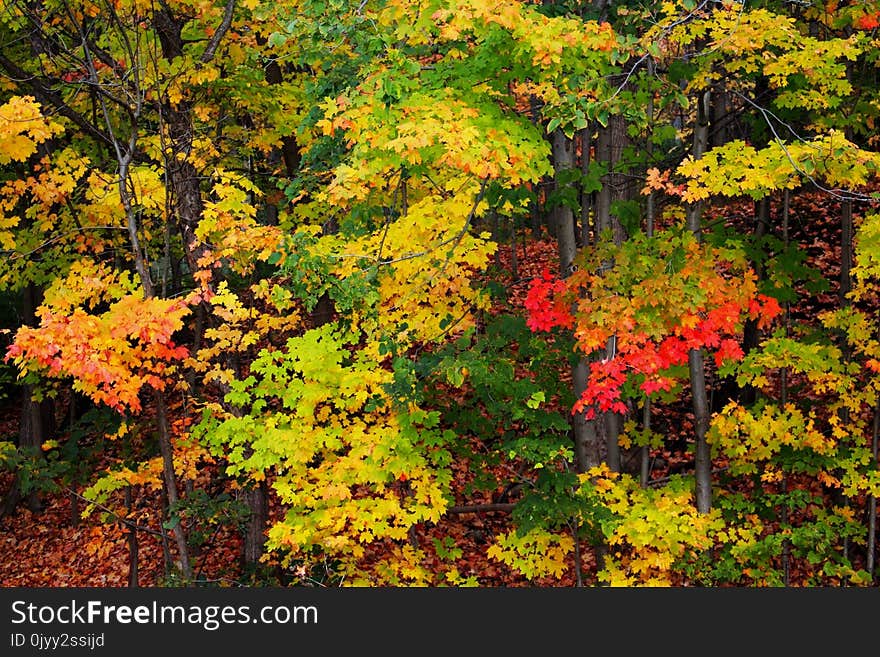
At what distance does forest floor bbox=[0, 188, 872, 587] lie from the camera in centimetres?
1170

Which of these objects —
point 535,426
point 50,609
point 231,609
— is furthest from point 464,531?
point 50,609

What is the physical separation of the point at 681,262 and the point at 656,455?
4990 millimetres

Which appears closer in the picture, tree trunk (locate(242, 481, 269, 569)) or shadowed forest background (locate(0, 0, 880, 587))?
shadowed forest background (locate(0, 0, 880, 587))

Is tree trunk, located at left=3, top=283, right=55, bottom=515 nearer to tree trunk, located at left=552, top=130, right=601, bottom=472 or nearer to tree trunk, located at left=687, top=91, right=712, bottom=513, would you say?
tree trunk, located at left=552, top=130, right=601, bottom=472

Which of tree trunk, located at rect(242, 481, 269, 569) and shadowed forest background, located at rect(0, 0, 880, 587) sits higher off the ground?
shadowed forest background, located at rect(0, 0, 880, 587)

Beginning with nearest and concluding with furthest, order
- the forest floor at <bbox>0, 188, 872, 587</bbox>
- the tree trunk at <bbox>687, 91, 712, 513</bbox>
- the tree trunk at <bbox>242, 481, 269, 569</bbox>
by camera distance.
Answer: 1. the tree trunk at <bbox>687, 91, 712, 513</bbox>
2. the tree trunk at <bbox>242, 481, 269, 569</bbox>
3. the forest floor at <bbox>0, 188, 872, 587</bbox>

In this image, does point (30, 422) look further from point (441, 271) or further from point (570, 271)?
point (570, 271)

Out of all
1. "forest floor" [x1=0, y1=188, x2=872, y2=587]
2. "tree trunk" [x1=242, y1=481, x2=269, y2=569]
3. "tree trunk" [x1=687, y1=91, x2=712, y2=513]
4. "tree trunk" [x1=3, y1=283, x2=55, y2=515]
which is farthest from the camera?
"tree trunk" [x1=3, y1=283, x2=55, y2=515]

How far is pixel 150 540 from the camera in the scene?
534 inches

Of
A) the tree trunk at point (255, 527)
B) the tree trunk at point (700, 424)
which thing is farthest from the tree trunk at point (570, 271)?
the tree trunk at point (255, 527)

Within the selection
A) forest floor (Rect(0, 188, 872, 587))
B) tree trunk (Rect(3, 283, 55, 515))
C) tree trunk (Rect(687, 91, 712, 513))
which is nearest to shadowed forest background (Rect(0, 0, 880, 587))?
tree trunk (Rect(687, 91, 712, 513))

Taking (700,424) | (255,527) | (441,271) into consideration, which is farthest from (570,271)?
(255,527)

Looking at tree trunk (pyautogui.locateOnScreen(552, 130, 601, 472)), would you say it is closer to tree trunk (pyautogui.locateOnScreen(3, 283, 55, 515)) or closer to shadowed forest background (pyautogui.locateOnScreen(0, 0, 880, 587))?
shadowed forest background (pyautogui.locateOnScreen(0, 0, 880, 587))

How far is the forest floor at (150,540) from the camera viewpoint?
11.7m
